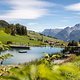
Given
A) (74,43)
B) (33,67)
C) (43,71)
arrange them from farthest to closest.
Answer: (74,43) → (33,67) → (43,71)

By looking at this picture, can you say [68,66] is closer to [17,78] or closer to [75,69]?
[75,69]

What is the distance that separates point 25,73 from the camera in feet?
11.7

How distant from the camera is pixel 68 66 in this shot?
12.1 ft

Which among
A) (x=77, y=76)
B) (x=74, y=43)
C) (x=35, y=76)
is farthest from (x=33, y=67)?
(x=74, y=43)

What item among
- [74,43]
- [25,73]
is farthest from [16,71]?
[74,43]

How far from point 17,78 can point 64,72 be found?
64cm

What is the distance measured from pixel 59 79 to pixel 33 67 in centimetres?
41

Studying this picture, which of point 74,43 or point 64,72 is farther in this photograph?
point 74,43

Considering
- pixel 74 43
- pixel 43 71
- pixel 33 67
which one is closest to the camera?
pixel 43 71

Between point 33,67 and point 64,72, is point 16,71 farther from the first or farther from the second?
point 64,72

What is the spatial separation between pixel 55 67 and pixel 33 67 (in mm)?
329

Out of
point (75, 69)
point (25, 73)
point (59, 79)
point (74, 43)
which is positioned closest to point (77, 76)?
point (75, 69)

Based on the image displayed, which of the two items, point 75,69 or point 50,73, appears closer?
point 50,73

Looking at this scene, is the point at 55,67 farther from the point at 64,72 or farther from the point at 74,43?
the point at 74,43
